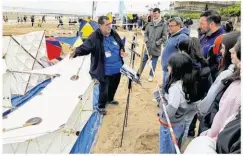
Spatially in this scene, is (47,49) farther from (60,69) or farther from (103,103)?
(103,103)

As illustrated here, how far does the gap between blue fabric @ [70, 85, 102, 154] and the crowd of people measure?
24 centimetres

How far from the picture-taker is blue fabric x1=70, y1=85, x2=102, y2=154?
2.72 meters

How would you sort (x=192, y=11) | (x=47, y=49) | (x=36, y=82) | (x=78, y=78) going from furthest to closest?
(x=192, y=11), (x=47, y=49), (x=36, y=82), (x=78, y=78)

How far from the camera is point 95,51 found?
340 cm

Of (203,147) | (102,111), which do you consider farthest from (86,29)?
(203,147)

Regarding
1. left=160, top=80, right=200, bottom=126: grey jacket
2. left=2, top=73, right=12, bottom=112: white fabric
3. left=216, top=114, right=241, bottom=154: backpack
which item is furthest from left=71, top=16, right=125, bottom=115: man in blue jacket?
left=216, top=114, right=241, bottom=154: backpack

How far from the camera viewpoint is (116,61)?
139 inches

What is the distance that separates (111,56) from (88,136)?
1134 millimetres

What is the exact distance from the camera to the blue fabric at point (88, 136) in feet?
8.93

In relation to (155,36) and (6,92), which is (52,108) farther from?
(155,36)

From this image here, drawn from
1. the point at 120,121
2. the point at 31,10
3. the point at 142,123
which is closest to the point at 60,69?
the point at 120,121

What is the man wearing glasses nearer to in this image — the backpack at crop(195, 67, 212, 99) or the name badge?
the name badge

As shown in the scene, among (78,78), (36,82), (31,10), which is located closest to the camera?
(78,78)

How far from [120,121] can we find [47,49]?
2.71m
